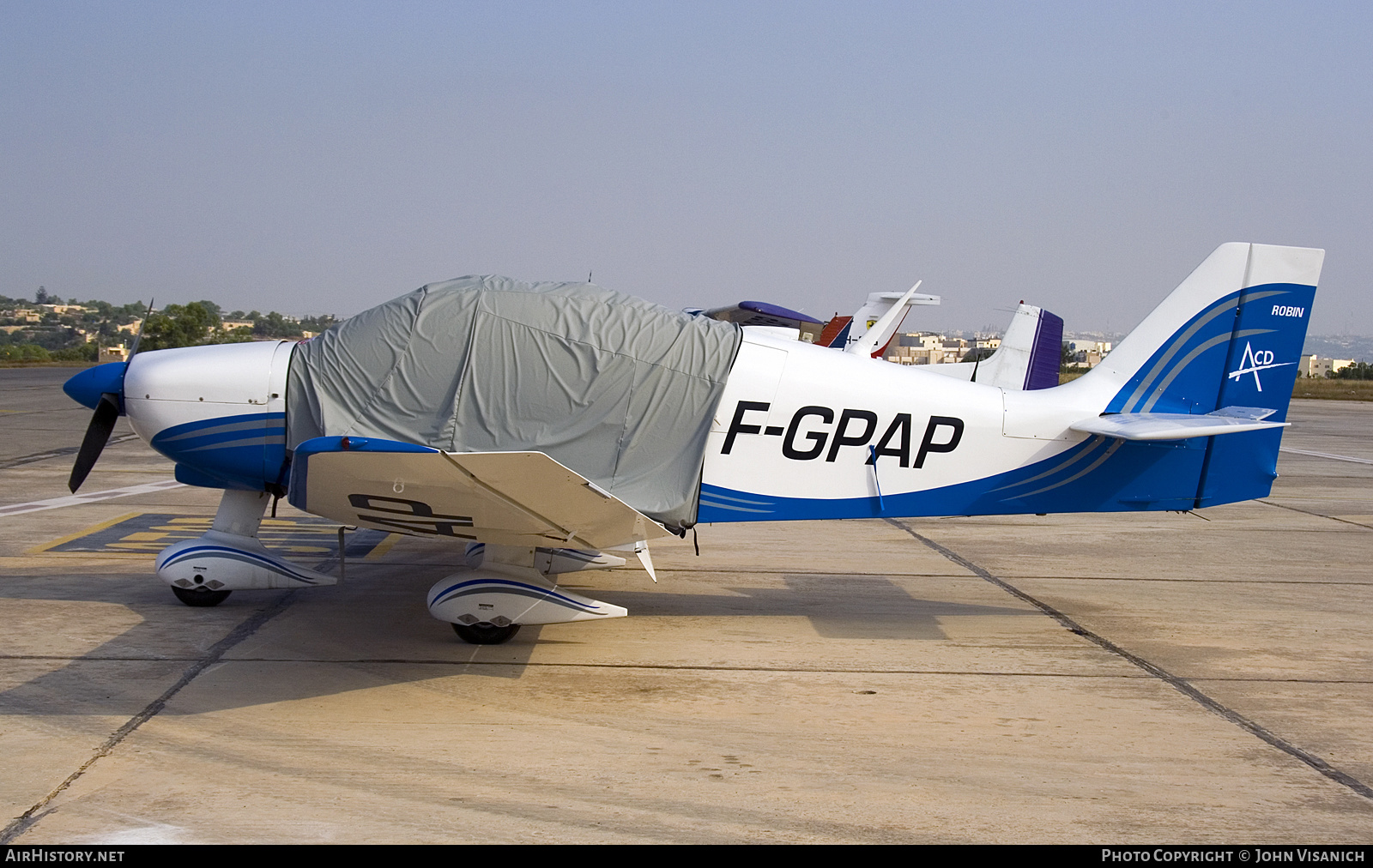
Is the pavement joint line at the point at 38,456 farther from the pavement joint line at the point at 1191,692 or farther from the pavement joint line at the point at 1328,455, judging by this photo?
the pavement joint line at the point at 1328,455

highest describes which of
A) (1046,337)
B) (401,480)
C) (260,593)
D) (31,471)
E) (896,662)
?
(1046,337)

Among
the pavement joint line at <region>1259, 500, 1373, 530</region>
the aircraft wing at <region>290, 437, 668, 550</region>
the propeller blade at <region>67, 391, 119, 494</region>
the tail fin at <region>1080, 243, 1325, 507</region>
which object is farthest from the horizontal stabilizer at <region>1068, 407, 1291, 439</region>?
the pavement joint line at <region>1259, 500, 1373, 530</region>

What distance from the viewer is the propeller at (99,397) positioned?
22.7 ft

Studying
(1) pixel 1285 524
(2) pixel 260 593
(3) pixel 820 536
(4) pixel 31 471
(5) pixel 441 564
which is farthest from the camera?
(4) pixel 31 471

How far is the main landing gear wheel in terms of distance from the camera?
21.5 ft

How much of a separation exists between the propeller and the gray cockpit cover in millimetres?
1347

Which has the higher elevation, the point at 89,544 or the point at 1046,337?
the point at 1046,337

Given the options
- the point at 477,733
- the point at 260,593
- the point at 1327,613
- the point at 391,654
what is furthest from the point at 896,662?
the point at 260,593

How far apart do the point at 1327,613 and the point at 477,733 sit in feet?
22.3

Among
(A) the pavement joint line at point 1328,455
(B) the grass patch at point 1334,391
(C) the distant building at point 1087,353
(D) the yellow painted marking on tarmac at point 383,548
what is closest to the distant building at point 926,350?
(C) the distant building at point 1087,353

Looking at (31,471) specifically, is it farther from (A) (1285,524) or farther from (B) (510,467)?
(A) (1285,524)

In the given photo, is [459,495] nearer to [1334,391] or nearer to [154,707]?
[154,707]

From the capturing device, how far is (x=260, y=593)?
7.73 meters

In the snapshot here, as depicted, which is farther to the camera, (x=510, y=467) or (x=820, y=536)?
(x=820, y=536)
